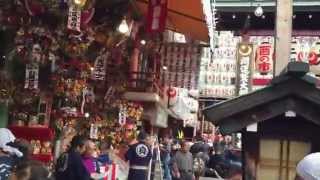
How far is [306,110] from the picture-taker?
5.86 meters

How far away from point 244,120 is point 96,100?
6980 millimetres

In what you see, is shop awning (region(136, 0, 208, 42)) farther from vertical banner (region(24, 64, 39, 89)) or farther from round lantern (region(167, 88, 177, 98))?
round lantern (region(167, 88, 177, 98))

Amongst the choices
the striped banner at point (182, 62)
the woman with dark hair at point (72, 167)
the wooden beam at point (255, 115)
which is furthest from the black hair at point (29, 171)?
the striped banner at point (182, 62)

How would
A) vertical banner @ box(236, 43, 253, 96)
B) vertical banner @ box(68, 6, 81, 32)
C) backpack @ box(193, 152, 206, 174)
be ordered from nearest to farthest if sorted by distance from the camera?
1. vertical banner @ box(68, 6, 81, 32)
2. backpack @ box(193, 152, 206, 174)
3. vertical banner @ box(236, 43, 253, 96)

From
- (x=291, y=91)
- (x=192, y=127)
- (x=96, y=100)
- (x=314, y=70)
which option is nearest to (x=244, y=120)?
(x=291, y=91)

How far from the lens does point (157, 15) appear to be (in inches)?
469

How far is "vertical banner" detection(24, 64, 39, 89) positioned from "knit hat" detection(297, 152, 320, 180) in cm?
779

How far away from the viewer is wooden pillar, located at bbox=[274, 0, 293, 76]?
9.31m

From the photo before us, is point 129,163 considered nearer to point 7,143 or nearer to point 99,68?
point 99,68

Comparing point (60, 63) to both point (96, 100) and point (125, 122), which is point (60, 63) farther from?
point (125, 122)

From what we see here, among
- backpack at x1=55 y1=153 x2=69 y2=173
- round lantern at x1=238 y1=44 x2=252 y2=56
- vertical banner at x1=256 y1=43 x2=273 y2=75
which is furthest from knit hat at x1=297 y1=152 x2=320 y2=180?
round lantern at x1=238 y1=44 x2=252 y2=56

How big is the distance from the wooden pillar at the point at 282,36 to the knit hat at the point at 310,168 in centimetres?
585

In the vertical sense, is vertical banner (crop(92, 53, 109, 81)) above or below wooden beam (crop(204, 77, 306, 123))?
above

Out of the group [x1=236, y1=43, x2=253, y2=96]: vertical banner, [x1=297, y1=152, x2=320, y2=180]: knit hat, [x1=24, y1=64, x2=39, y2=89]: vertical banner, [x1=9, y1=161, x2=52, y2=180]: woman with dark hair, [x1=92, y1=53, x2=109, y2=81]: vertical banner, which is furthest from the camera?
[x1=236, y1=43, x2=253, y2=96]: vertical banner
